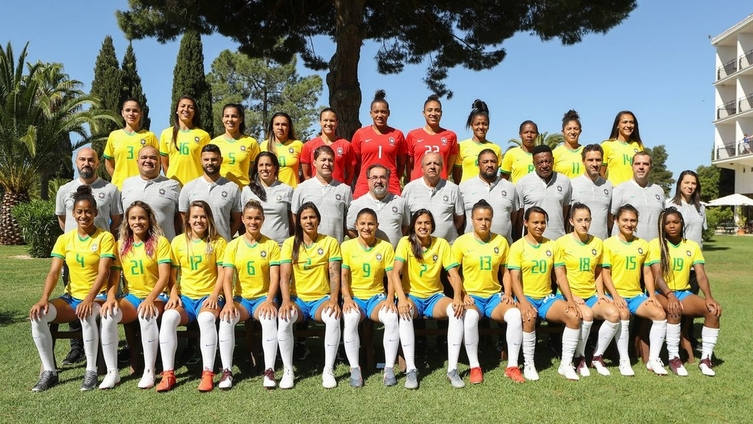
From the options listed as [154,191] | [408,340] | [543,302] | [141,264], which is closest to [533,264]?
[543,302]

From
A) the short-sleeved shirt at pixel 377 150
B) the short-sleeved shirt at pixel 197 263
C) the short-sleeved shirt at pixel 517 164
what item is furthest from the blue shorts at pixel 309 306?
the short-sleeved shirt at pixel 517 164

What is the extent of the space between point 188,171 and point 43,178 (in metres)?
17.6

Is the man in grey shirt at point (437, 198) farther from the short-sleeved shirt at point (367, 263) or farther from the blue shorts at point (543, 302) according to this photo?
the blue shorts at point (543, 302)

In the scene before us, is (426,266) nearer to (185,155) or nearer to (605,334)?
(605,334)

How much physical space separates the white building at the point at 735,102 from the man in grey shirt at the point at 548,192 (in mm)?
34470

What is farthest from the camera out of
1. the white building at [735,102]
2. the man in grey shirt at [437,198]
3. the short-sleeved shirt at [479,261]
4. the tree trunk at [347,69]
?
the white building at [735,102]

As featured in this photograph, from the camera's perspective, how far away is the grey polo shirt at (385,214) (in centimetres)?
501

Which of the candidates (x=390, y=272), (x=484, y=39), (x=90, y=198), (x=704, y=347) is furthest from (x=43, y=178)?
(x=704, y=347)

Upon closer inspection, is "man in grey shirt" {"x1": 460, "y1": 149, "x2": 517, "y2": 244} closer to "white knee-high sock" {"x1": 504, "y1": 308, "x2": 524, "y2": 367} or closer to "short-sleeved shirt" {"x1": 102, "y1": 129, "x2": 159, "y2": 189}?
"white knee-high sock" {"x1": 504, "y1": 308, "x2": 524, "y2": 367}

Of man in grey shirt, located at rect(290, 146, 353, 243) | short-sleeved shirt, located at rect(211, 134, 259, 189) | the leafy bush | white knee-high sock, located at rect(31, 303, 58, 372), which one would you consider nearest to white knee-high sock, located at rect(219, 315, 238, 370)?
man in grey shirt, located at rect(290, 146, 353, 243)

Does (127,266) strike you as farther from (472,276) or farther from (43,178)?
(43,178)

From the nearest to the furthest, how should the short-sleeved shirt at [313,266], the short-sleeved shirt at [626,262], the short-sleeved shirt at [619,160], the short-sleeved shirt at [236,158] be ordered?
1. the short-sleeved shirt at [313,266]
2. the short-sleeved shirt at [626,262]
3. the short-sleeved shirt at [236,158]
4. the short-sleeved shirt at [619,160]

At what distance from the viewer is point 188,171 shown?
18.1ft

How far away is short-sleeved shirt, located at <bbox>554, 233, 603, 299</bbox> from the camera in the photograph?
4.87m
